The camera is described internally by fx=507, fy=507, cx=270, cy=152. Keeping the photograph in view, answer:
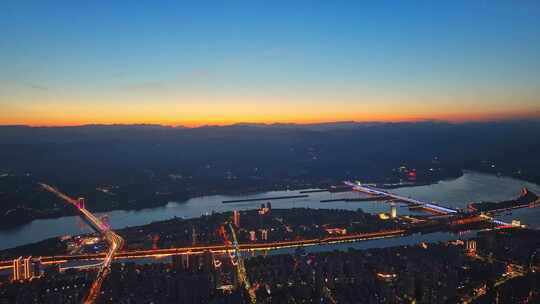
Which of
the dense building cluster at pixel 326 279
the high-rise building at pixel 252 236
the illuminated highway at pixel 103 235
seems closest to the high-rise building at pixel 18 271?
the dense building cluster at pixel 326 279

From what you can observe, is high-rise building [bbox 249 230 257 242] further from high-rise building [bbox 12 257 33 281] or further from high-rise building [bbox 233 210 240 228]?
high-rise building [bbox 12 257 33 281]

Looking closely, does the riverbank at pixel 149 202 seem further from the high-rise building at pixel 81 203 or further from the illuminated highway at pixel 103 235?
the illuminated highway at pixel 103 235

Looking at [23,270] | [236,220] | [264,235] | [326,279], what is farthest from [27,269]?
[236,220]

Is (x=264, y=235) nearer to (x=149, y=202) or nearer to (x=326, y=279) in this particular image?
(x=326, y=279)

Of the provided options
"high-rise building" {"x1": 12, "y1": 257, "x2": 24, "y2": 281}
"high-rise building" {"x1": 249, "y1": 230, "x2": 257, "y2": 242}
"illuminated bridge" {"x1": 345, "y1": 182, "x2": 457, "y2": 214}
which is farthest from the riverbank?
"high-rise building" {"x1": 249, "y1": 230, "x2": 257, "y2": 242}

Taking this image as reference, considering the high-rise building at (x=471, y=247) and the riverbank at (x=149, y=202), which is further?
the riverbank at (x=149, y=202)
